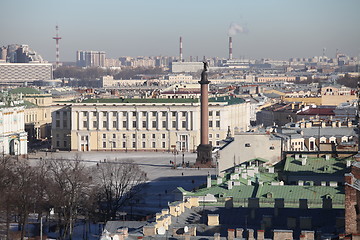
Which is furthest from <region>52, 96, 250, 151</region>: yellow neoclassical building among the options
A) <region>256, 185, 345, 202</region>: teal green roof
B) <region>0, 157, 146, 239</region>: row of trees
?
<region>256, 185, 345, 202</region>: teal green roof

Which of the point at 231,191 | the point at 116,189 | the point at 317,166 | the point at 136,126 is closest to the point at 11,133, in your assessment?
the point at 136,126

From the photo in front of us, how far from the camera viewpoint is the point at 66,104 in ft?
310

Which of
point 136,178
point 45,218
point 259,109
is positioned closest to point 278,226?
point 45,218

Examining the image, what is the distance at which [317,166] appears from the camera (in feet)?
135

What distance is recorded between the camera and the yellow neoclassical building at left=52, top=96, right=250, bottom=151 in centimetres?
9112

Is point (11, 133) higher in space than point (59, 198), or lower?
lower

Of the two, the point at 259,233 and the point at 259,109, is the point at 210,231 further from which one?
the point at 259,109

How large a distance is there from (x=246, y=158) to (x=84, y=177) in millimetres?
6962

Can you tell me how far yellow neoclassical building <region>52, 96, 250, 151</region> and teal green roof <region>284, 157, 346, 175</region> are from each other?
48.5 m

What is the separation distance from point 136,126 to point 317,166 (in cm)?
5146

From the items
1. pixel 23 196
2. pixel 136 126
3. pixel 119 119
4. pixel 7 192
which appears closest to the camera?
pixel 23 196

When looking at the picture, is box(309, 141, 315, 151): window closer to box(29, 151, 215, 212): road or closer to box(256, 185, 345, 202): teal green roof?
box(29, 151, 215, 212): road

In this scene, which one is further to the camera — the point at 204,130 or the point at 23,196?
the point at 204,130

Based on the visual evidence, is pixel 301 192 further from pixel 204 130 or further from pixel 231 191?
pixel 204 130
